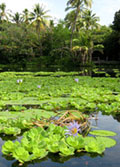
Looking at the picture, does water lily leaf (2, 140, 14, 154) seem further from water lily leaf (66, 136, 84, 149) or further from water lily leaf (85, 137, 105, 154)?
water lily leaf (85, 137, 105, 154)

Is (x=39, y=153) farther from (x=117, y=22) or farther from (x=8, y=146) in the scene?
(x=117, y=22)

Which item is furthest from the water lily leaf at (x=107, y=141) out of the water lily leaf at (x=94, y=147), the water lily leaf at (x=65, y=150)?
the water lily leaf at (x=65, y=150)

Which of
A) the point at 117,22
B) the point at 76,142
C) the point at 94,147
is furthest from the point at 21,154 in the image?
the point at 117,22

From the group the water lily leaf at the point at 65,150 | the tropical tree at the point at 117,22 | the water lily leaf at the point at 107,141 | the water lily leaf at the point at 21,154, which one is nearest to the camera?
the water lily leaf at the point at 21,154

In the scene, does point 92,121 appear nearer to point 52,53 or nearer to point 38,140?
point 38,140

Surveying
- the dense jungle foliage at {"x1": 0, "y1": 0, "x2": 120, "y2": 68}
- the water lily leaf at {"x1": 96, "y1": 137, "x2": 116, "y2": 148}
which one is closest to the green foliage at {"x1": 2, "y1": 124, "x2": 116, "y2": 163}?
the water lily leaf at {"x1": 96, "y1": 137, "x2": 116, "y2": 148}

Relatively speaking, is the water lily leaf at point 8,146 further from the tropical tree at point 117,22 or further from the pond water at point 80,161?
the tropical tree at point 117,22

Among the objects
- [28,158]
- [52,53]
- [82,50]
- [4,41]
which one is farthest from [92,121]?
[4,41]

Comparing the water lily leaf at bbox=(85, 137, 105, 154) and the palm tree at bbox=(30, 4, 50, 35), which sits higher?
the palm tree at bbox=(30, 4, 50, 35)

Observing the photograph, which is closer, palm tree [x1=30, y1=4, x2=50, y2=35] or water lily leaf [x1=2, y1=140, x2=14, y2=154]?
water lily leaf [x1=2, y1=140, x2=14, y2=154]

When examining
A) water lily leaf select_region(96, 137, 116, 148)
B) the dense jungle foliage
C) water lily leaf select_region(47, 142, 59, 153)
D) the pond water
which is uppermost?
the dense jungle foliage

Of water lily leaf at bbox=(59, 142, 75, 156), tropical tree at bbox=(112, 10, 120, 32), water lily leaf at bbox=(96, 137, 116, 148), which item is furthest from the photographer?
tropical tree at bbox=(112, 10, 120, 32)

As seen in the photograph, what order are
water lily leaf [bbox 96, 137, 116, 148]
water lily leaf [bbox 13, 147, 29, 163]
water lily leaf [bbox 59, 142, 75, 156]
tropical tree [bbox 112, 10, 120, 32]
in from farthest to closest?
tropical tree [bbox 112, 10, 120, 32] < water lily leaf [bbox 96, 137, 116, 148] < water lily leaf [bbox 59, 142, 75, 156] < water lily leaf [bbox 13, 147, 29, 163]

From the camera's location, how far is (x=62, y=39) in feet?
111
